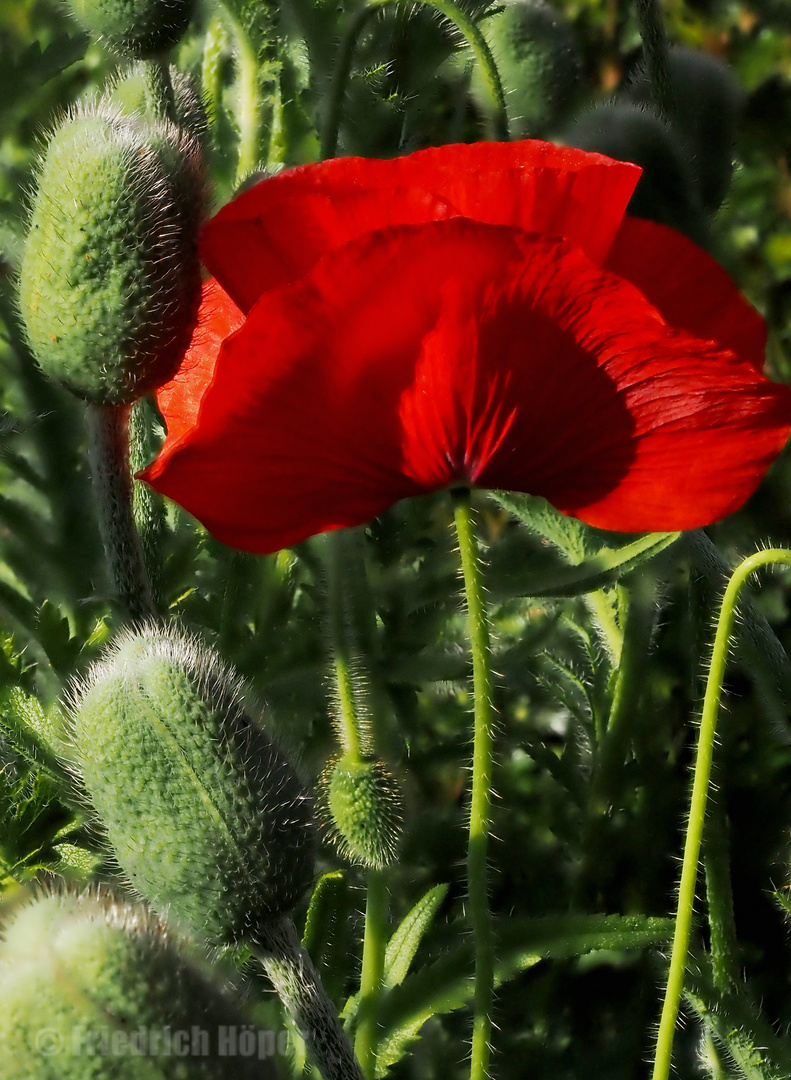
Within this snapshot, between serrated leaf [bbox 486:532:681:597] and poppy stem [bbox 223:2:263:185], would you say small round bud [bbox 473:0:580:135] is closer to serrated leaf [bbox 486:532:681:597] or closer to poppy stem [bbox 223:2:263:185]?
poppy stem [bbox 223:2:263:185]

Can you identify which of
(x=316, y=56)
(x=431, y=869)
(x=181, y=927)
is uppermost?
(x=316, y=56)

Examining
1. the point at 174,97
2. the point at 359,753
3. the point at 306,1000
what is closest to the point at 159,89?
the point at 174,97

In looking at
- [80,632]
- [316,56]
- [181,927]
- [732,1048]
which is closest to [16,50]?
[316,56]

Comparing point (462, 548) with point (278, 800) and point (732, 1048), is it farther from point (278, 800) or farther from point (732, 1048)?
point (732, 1048)

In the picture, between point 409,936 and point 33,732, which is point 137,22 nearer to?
point 33,732

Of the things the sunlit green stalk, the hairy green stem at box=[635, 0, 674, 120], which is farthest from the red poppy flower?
the hairy green stem at box=[635, 0, 674, 120]

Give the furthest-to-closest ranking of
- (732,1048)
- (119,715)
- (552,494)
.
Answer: (732,1048)
(552,494)
(119,715)
